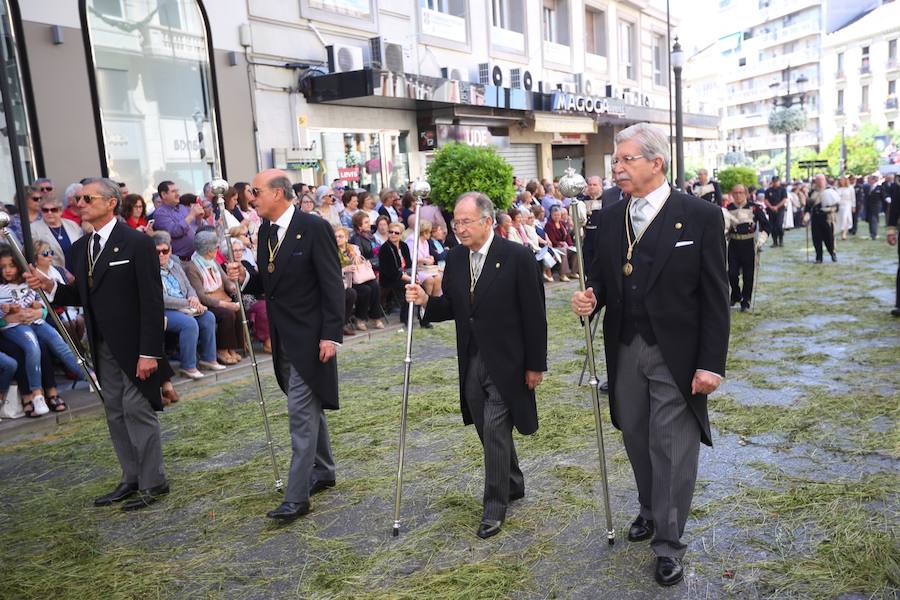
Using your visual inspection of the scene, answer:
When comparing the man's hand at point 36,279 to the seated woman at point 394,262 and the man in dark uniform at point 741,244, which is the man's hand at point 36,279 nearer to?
the seated woman at point 394,262

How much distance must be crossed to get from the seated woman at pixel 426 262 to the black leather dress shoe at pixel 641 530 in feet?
23.3

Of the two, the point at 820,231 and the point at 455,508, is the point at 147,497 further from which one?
the point at 820,231

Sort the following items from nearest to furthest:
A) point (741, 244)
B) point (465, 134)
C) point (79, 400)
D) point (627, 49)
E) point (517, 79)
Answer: point (79, 400), point (741, 244), point (465, 134), point (517, 79), point (627, 49)

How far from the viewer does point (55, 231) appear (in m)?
9.16

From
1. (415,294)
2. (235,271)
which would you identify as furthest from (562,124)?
(415,294)

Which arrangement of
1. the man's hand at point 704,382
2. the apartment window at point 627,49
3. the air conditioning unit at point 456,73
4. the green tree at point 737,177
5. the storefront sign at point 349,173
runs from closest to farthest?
the man's hand at point 704,382, the green tree at point 737,177, the storefront sign at point 349,173, the air conditioning unit at point 456,73, the apartment window at point 627,49

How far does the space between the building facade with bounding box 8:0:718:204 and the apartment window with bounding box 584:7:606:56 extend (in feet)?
16.4

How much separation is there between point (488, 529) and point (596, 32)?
96.0ft

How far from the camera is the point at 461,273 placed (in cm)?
464

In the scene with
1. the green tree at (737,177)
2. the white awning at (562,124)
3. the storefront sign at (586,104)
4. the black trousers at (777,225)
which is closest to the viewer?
the green tree at (737,177)

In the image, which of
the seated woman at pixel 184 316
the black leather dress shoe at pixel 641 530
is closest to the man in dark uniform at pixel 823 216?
the seated woman at pixel 184 316

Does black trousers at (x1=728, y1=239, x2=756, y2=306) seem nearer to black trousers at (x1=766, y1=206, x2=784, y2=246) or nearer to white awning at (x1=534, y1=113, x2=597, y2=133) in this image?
black trousers at (x1=766, y1=206, x2=784, y2=246)

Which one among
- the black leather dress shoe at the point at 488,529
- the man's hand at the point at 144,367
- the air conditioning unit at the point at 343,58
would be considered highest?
the air conditioning unit at the point at 343,58

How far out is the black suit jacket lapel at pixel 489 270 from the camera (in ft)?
14.7
